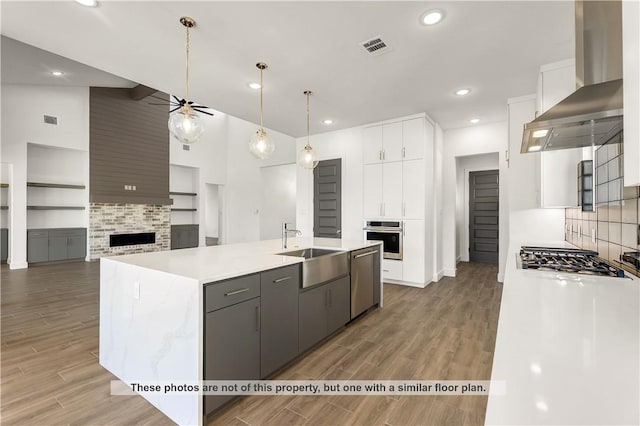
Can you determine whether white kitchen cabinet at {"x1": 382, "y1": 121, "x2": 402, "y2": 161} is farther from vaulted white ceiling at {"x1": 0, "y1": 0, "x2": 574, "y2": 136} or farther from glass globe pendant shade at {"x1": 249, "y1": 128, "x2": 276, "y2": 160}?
glass globe pendant shade at {"x1": 249, "y1": 128, "x2": 276, "y2": 160}

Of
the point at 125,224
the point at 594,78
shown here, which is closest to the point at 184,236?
the point at 125,224

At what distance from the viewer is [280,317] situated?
2.14m

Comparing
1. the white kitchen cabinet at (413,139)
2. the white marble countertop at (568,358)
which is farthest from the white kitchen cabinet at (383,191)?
the white marble countertop at (568,358)

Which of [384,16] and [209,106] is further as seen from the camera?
[209,106]

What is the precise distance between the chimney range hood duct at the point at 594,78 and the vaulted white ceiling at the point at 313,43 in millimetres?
1219

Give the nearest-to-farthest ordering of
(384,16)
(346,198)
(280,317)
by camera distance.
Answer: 1. (280,317)
2. (384,16)
3. (346,198)

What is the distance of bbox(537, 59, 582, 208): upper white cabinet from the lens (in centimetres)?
251

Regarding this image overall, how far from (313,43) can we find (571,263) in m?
2.65

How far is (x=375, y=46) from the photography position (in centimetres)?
271

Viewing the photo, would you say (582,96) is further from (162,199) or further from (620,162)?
(162,199)

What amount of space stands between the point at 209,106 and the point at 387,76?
100 inches

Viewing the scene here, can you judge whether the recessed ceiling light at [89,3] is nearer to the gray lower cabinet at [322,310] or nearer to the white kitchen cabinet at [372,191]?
the gray lower cabinet at [322,310]

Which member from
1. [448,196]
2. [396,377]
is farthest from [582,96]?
[448,196]

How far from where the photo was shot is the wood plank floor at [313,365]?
1.75 m
